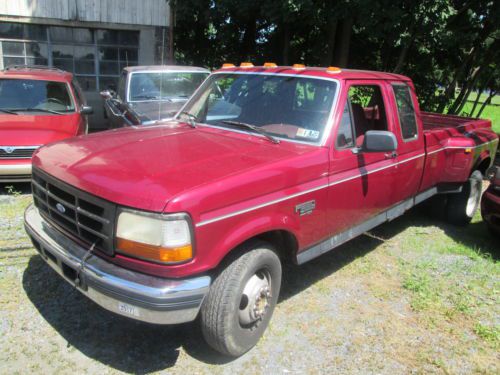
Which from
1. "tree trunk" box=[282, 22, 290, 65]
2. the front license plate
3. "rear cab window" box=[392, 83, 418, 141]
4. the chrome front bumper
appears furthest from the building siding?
the front license plate

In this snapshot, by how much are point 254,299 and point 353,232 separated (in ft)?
4.54

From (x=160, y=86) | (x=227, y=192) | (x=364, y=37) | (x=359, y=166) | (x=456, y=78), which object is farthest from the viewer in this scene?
(x=364, y=37)

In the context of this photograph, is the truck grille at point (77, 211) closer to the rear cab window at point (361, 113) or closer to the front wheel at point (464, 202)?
the rear cab window at point (361, 113)

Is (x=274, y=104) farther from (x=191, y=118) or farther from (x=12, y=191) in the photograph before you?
(x=12, y=191)

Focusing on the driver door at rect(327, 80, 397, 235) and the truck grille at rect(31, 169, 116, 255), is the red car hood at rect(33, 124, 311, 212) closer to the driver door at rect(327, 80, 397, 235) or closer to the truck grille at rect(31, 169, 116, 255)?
the truck grille at rect(31, 169, 116, 255)

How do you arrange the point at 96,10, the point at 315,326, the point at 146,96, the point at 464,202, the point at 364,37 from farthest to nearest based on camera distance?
the point at 96,10
the point at 364,37
the point at 146,96
the point at 464,202
the point at 315,326

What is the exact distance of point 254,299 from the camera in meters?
3.09

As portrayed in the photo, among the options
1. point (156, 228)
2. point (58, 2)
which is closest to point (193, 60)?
point (58, 2)

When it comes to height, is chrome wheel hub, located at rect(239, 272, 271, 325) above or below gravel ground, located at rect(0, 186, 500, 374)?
above

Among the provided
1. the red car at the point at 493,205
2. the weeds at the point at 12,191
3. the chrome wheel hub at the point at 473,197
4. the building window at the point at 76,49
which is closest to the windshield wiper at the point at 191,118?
the weeds at the point at 12,191

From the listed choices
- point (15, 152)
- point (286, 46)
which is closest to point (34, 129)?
point (15, 152)

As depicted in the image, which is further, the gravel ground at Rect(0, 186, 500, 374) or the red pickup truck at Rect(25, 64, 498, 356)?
the gravel ground at Rect(0, 186, 500, 374)

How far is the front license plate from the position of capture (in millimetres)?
2578

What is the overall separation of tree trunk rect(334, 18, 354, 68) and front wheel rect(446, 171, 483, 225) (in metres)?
6.26
